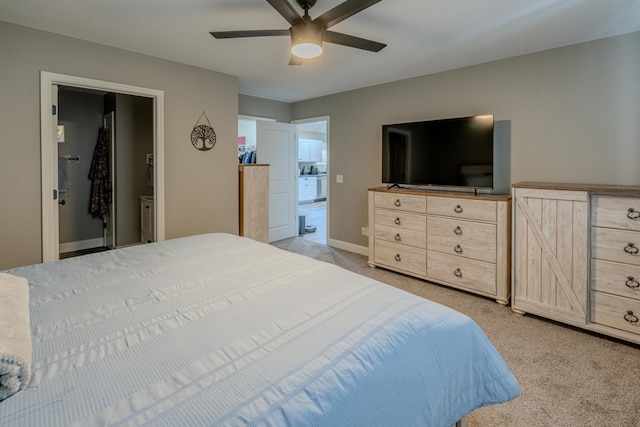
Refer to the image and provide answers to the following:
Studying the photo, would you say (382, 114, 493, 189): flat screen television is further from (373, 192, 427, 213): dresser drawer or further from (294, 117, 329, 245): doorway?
(294, 117, 329, 245): doorway

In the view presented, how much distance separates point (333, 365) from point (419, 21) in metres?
2.61

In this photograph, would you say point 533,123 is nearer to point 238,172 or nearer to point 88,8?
point 238,172

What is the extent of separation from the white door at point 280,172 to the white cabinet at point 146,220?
172cm

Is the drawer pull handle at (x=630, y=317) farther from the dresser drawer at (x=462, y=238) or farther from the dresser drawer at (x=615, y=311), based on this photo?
the dresser drawer at (x=462, y=238)

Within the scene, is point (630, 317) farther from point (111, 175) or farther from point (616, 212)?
point (111, 175)

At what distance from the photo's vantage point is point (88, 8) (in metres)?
2.41

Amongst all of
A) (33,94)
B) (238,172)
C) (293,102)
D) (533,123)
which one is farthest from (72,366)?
(293,102)

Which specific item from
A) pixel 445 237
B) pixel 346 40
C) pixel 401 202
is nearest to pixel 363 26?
pixel 346 40

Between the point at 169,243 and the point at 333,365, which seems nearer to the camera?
the point at 333,365

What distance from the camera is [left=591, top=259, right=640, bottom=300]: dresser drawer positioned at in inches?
91.4

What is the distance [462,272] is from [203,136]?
3.27m

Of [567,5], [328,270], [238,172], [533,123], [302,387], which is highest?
[567,5]

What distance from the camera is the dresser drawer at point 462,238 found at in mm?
3128

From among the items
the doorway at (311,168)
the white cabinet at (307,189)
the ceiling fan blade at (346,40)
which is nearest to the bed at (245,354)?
the ceiling fan blade at (346,40)
